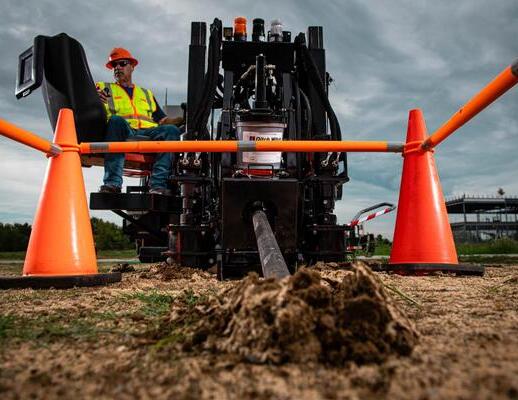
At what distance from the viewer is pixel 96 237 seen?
737 inches

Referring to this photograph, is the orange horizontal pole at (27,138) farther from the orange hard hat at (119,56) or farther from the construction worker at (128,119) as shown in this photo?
the orange hard hat at (119,56)

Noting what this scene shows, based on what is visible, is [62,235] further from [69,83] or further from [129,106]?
[129,106]

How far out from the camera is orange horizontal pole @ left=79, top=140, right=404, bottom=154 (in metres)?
2.95

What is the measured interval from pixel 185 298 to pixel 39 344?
79cm

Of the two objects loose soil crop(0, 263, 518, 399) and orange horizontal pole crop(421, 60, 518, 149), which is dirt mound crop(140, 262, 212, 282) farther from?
orange horizontal pole crop(421, 60, 518, 149)

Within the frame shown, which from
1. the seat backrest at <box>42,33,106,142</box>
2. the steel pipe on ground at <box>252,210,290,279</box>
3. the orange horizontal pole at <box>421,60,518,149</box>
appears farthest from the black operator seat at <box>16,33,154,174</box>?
the orange horizontal pole at <box>421,60,518,149</box>

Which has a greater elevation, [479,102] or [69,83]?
[69,83]

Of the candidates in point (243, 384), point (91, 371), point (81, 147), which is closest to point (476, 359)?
point (243, 384)

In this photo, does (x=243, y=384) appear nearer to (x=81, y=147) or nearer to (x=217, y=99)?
(x=81, y=147)

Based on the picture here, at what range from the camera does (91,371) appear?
3.27ft

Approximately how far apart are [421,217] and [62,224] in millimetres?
2590

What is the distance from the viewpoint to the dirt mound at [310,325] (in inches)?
38.1

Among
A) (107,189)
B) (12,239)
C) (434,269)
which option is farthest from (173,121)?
(12,239)

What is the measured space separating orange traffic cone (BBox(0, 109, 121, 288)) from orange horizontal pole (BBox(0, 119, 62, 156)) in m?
0.11
